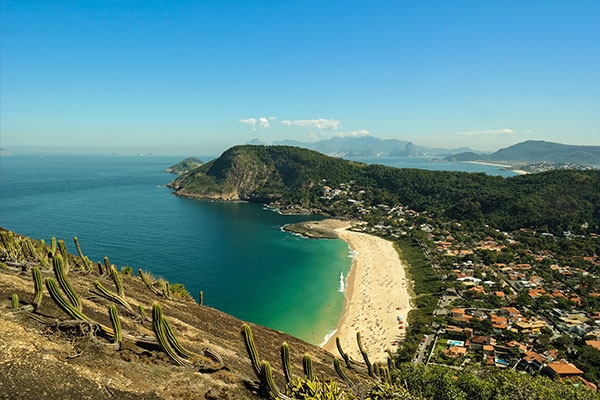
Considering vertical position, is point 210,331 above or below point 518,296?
above

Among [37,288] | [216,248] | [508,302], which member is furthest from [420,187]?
[37,288]

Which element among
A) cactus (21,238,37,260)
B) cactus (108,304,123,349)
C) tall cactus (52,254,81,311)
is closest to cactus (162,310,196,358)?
cactus (108,304,123,349)

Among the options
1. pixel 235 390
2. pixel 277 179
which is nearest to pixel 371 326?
pixel 235 390

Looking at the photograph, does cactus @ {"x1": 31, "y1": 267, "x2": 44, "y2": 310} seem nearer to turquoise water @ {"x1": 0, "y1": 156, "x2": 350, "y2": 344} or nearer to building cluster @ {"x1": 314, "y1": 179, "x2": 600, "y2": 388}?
turquoise water @ {"x1": 0, "y1": 156, "x2": 350, "y2": 344}

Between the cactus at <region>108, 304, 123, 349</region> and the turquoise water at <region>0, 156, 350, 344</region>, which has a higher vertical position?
the cactus at <region>108, 304, 123, 349</region>

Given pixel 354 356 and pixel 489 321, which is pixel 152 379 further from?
pixel 489 321
